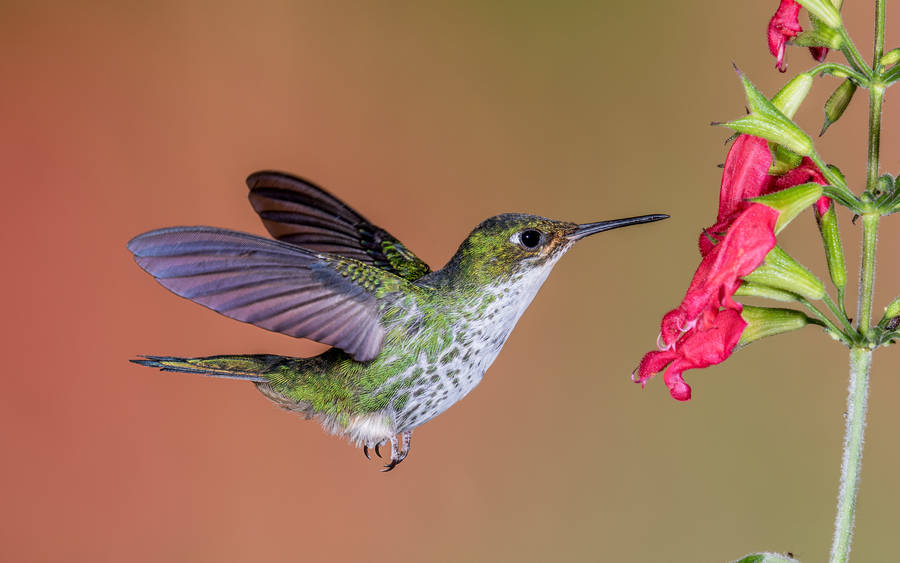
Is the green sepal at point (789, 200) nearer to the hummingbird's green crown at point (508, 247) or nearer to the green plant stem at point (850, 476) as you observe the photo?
the green plant stem at point (850, 476)

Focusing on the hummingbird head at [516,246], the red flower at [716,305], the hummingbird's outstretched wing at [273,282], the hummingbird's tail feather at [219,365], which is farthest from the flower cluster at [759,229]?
the hummingbird's tail feather at [219,365]

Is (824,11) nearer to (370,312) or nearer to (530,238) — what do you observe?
(530,238)

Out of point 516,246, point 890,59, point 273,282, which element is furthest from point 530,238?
point 890,59

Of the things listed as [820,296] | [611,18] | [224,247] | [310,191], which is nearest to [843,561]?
[820,296]

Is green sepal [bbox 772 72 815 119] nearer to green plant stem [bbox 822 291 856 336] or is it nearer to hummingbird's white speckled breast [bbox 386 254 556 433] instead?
green plant stem [bbox 822 291 856 336]

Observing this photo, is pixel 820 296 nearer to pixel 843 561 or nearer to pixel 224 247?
pixel 843 561

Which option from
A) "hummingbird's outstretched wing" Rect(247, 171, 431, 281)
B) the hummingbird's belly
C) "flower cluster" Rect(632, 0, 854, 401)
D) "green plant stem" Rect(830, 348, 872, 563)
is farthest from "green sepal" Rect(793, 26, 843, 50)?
"hummingbird's outstretched wing" Rect(247, 171, 431, 281)
